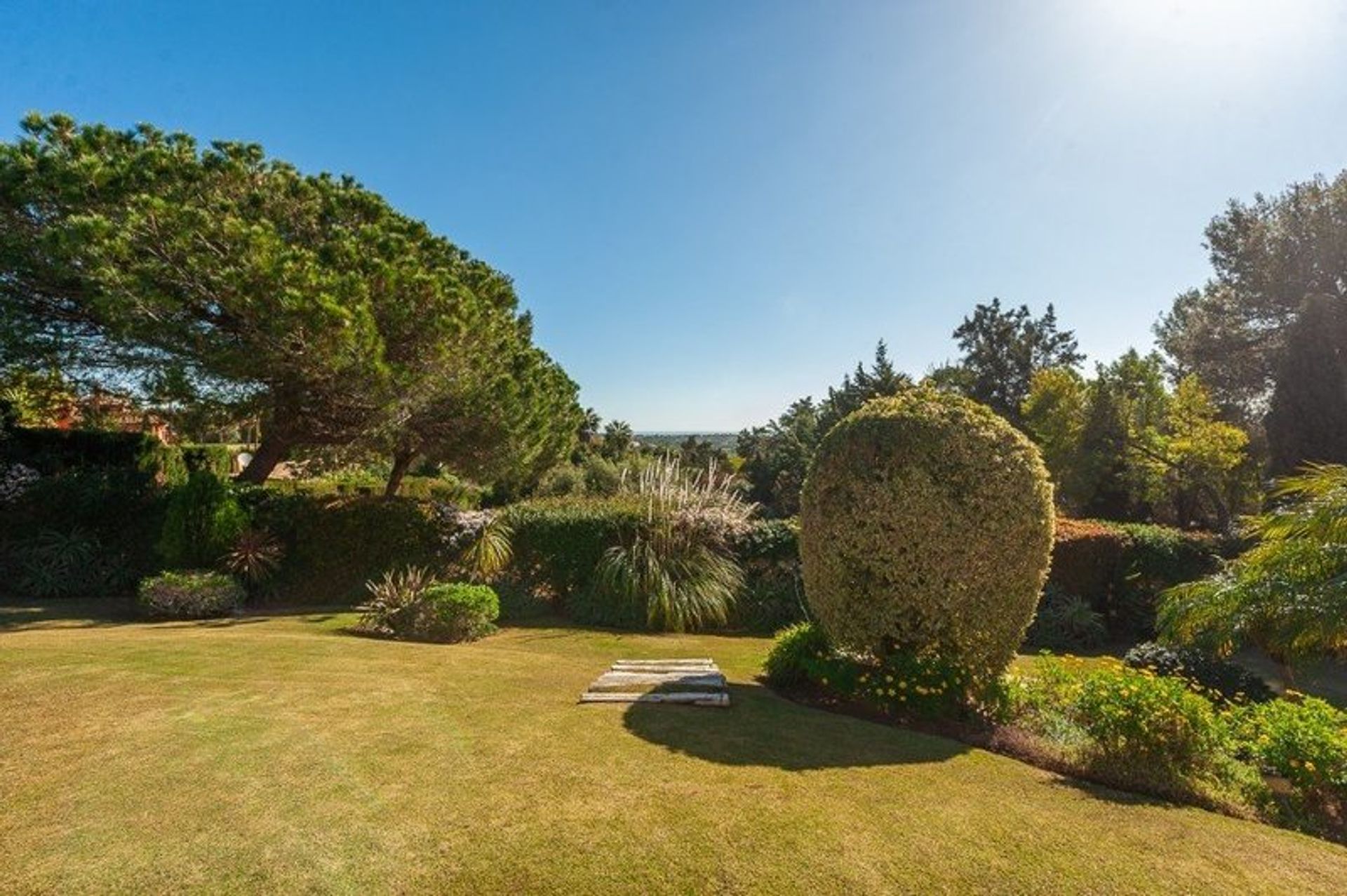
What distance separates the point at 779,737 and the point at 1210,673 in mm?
6130

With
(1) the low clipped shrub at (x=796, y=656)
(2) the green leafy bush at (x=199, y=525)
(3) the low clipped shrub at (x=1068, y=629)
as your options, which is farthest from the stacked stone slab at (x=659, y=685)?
(2) the green leafy bush at (x=199, y=525)

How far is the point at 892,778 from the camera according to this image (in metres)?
4.37

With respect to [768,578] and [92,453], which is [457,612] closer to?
[768,578]

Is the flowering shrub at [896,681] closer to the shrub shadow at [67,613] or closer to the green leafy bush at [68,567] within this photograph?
the shrub shadow at [67,613]

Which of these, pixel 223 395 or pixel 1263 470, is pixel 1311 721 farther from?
pixel 1263 470

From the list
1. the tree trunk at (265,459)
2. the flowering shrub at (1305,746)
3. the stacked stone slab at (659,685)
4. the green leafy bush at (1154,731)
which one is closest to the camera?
the flowering shrub at (1305,746)

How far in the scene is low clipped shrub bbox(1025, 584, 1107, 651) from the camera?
11.8 metres

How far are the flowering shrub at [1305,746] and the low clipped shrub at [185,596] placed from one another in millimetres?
13021

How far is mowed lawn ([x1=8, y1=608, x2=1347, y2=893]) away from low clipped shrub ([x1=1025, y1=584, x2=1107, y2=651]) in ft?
Result: 26.0

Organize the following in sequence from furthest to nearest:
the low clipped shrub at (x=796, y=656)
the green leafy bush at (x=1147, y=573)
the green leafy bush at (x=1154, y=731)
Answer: the green leafy bush at (x=1147, y=573) → the low clipped shrub at (x=796, y=656) → the green leafy bush at (x=1154, y=731)

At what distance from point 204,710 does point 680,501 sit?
7648 mm

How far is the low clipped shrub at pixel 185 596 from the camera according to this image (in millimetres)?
10391

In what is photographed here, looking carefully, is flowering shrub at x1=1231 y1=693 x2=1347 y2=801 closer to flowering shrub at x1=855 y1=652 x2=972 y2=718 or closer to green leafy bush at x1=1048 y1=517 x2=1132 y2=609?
flowering shrub at x1=855 y1=652 x2=972 y2=718

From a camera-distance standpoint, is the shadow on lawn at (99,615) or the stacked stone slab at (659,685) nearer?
the stacked stone slab at (659,685)
